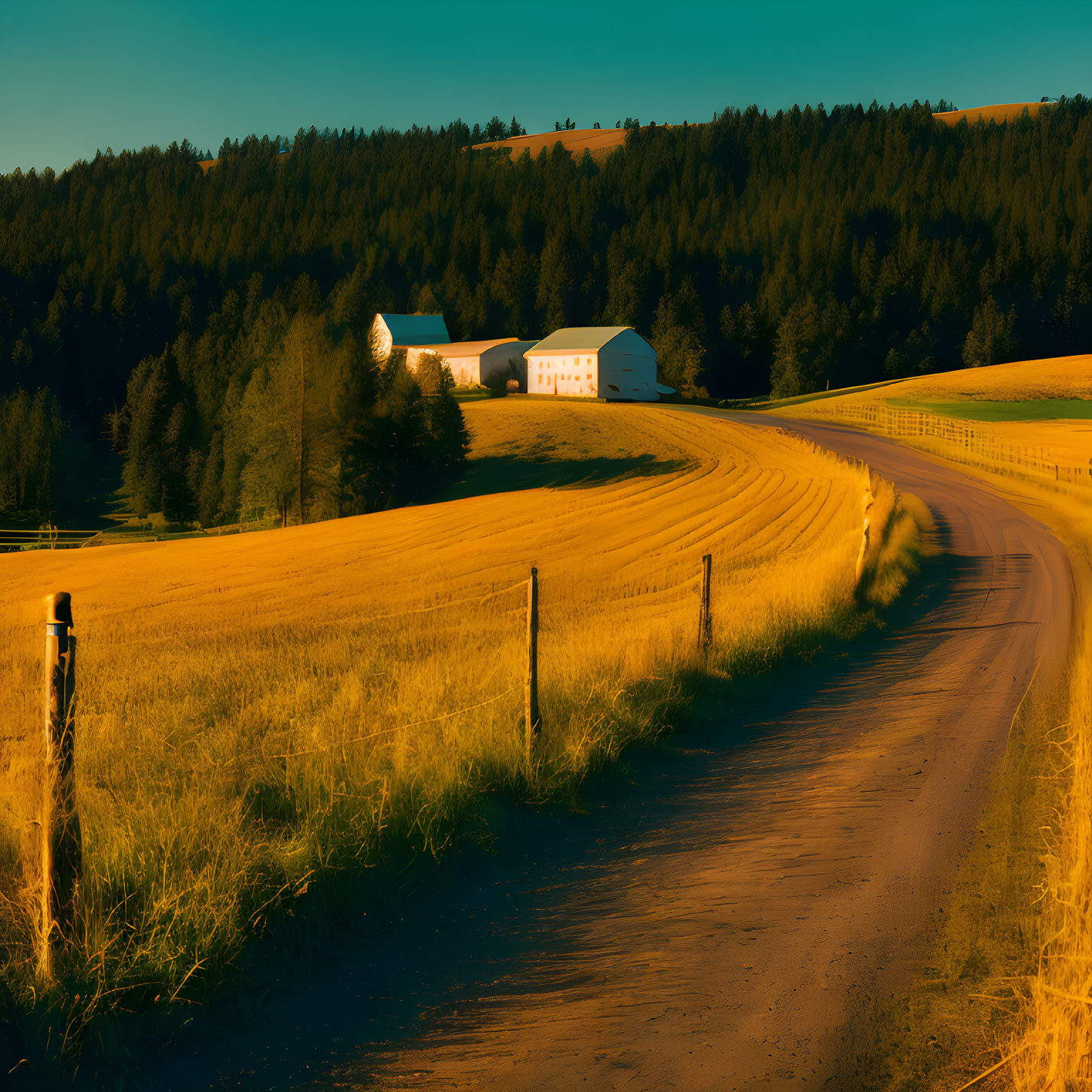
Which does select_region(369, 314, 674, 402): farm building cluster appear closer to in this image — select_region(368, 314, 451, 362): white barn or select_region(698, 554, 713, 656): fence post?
select_region(368, 314, 451, 362): white barn

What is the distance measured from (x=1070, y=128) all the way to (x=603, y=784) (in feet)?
671

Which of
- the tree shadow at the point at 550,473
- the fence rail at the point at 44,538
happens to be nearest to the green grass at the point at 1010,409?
the tree shadow at the point at 550,473

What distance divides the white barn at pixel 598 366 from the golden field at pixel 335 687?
5536cm

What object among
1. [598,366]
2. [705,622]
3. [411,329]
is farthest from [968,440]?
[411,329]

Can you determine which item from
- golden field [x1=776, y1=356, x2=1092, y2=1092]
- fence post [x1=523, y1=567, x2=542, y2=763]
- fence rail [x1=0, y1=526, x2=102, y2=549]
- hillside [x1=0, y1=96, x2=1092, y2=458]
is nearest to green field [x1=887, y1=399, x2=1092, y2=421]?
hillside [x1=0, y1=96, x2=1092, y2=458]

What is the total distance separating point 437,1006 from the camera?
213 inches

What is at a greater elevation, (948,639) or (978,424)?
(978,424)

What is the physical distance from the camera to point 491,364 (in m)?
103

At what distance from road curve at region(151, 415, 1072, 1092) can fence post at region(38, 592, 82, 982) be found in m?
0.98

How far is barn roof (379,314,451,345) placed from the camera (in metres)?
115

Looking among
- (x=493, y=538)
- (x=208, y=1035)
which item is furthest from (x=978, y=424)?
(x=208, y=1035)

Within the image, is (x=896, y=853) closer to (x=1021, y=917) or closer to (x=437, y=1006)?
(x=1021, y=917)

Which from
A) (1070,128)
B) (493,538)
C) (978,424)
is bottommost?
(493,538)

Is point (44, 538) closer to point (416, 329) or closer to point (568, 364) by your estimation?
point (568, 364)
